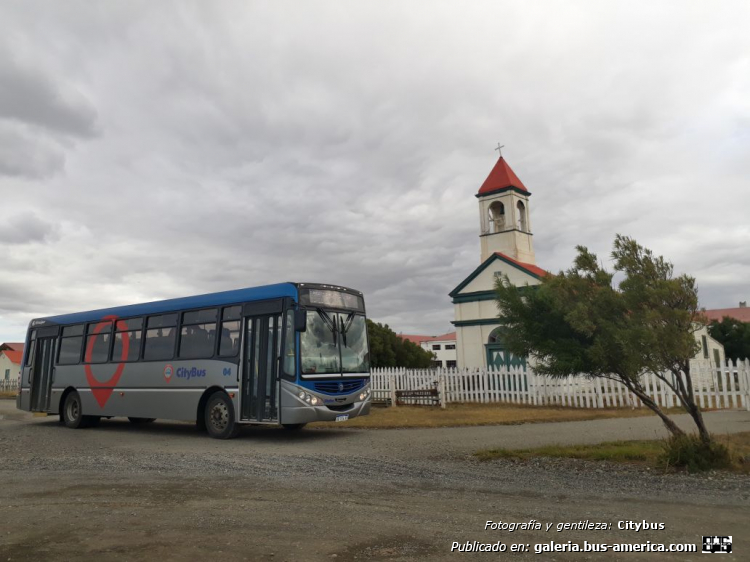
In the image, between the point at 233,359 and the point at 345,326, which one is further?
the point at 345,326

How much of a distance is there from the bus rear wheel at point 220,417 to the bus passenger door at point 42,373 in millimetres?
7282

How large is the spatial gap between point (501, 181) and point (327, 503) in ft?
97.9

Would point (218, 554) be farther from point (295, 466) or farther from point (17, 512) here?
point (295, 466)

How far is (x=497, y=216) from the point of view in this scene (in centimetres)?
3372

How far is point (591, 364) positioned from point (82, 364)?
13966 mm

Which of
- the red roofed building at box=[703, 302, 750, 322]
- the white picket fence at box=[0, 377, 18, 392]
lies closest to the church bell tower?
the red roofed building at box=[703, 302, 750, 322]

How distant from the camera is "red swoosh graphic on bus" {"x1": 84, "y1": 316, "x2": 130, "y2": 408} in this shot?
14516 mm

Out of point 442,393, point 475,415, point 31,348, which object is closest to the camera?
point 475,415

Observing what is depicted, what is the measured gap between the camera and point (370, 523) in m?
4.88

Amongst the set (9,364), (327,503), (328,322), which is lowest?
(327,503)

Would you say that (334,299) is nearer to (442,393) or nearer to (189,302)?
(189,302)

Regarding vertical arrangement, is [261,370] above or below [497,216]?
below

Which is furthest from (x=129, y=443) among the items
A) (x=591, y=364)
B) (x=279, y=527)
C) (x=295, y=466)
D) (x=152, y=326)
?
(x=591, y=364)

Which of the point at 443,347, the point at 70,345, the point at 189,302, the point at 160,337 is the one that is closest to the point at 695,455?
the point at 189,302
